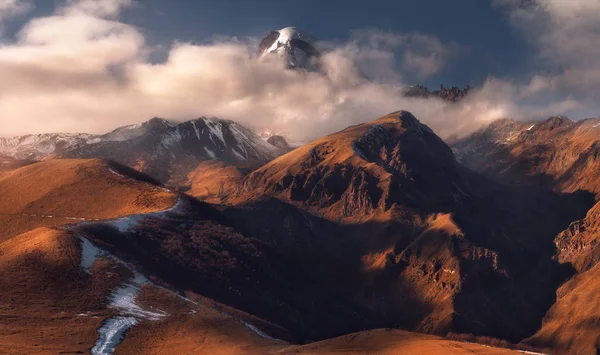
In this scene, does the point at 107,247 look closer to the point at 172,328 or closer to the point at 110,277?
the point at 110,277

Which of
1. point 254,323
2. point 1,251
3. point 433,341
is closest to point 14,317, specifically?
point 1,251

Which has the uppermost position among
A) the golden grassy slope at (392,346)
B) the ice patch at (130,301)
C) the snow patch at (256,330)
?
the ice patch at (130,301)

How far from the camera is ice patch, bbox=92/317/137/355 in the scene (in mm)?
111625

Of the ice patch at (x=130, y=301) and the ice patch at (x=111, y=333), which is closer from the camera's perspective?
the ice patch at (x=111, y=333)

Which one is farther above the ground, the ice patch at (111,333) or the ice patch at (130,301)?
the ice patch at (130,301)

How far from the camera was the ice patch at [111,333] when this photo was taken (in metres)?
112

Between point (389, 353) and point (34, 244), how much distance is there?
10020cm

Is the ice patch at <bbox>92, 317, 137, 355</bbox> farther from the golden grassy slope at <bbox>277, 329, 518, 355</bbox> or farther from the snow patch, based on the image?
the golden grassy slope at <bbox>277, 329, 518, 355</bbox>

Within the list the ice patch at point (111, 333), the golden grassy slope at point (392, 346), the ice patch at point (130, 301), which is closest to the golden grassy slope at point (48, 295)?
the ice patch at point (111, 333)

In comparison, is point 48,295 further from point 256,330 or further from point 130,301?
point 256,330

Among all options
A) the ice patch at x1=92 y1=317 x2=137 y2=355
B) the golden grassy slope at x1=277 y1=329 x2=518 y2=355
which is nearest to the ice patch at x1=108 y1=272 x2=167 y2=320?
the ice patch at x1=92 y1=317 x2=137 y2=355

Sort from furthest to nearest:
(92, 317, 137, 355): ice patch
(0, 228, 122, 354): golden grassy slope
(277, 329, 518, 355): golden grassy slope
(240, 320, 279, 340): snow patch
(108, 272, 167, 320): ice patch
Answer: (240, 320, 279, 340): snow patch < (108, 272, 167, 320): ice patch < (92, 317, 137, 355): ice patch < (0, 228, 122, 354): golden grassy slope < (277, 329, 518, 355): golden grassy slope

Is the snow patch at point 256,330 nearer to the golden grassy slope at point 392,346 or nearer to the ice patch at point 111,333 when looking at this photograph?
the golden grassy slope at point 392,346

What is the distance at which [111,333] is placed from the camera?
396ft
